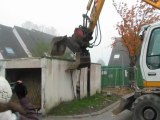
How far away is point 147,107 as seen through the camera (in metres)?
9.72

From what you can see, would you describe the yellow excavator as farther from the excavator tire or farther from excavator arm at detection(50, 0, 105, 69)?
excavator arm at detection(50, 0, 105, 69)

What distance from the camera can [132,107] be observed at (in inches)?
403

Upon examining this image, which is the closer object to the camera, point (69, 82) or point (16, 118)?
point (16, 118)

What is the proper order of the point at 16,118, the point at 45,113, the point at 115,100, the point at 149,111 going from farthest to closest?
the point at 115,100, the point at 45,113, the point at 149,111, the point at 16,118

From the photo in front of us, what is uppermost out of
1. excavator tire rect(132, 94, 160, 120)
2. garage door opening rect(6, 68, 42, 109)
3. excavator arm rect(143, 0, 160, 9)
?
excavator arm rect(143, 0, 160, 9)

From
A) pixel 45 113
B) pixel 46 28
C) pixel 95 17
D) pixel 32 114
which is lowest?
pixel 45 113

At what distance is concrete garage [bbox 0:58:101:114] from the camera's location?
14668 mm

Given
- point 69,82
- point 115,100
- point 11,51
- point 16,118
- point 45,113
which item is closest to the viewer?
point 16,118

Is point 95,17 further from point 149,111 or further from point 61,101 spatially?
point 149,111

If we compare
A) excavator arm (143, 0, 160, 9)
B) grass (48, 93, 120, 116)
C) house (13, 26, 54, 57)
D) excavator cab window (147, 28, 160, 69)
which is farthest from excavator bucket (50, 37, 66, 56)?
house (13, 26, 54, 57)

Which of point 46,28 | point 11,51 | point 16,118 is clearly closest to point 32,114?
point 16,118

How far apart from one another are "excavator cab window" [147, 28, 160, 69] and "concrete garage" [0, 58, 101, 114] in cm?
568

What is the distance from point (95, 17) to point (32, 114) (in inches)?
453

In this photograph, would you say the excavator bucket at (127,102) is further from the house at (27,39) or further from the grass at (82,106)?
the house at (27,39)
